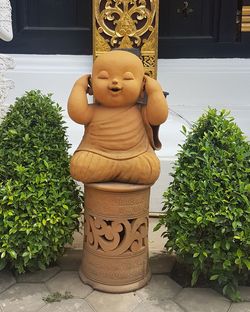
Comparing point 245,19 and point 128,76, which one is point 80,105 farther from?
point 245,19

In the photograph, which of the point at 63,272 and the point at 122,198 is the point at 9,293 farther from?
the point at 122,198

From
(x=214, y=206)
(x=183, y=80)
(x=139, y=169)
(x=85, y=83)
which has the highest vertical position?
(x=85, y=83)

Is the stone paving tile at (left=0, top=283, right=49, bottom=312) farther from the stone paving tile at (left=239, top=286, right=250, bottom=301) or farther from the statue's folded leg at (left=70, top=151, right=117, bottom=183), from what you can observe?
the stone paving tile at (left=239, top=286, right=250, bottom=301)

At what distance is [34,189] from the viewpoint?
2.81 meters

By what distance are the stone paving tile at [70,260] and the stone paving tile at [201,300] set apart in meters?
→ 0.70

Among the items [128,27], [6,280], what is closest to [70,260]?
[6,280]

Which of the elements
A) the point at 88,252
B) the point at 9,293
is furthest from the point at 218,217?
the point at 9,293

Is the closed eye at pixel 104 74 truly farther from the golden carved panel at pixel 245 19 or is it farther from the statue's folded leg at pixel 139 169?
the golden carved panel at pixel 245 19

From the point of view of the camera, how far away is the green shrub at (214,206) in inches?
105

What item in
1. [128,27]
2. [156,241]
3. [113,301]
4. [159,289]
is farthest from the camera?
[128,27]

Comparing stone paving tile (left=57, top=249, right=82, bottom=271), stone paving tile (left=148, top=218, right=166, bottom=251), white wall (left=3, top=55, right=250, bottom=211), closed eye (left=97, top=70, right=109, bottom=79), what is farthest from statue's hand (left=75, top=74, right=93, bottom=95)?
white wall (left=3, top=55, right=250, bottom=211)

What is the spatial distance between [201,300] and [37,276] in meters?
0.98

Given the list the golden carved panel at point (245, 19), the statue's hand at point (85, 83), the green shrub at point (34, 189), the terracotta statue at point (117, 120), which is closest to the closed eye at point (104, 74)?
the terracotta statue at point (117, 120)

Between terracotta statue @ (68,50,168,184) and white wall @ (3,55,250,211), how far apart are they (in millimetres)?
1610
